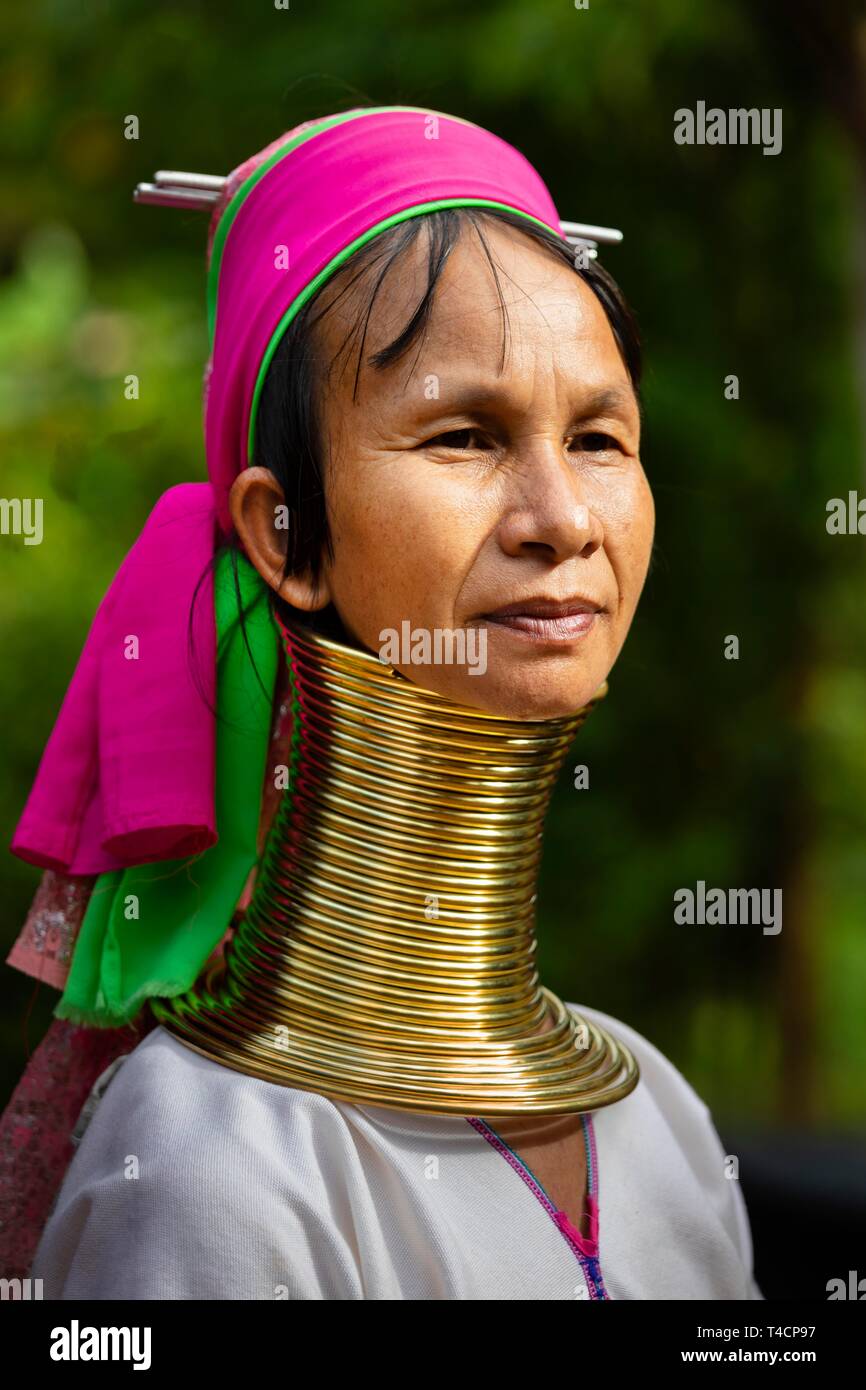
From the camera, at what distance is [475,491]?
Result: 1.45 metres

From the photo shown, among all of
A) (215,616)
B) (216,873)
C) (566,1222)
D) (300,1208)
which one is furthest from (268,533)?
(566,1222)

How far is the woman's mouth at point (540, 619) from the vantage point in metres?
1.46

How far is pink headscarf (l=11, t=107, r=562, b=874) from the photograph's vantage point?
1524 millimetres

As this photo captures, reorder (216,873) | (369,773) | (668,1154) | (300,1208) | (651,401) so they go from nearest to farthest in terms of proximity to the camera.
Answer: (300,1208)
(369,773)
(216,873)
(668,1154)
(651,401)

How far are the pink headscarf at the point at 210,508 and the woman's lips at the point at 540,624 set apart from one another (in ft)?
1.16

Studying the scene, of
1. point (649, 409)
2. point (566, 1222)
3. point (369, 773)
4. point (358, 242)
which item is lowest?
point (566, 1222)

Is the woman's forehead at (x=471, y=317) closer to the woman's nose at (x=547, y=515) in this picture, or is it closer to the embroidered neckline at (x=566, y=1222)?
the woman's nose at (x=547, y=515)

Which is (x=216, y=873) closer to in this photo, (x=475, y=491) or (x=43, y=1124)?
(x=43, y=1124)

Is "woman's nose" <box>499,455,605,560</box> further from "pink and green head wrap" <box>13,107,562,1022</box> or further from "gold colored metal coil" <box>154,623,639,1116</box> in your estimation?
"pink and green head wrap" <box>13,107,562,1022</box>

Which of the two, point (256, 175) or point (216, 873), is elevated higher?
point (256, 175)

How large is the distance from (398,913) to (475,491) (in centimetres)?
43

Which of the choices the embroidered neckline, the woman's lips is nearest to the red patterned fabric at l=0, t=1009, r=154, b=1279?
the embroidered neckline

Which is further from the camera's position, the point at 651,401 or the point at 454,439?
the point at 651,401

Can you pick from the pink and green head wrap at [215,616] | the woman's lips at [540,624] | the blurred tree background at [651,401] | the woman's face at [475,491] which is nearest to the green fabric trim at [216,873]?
the pink and green head wrap at [215,616]
